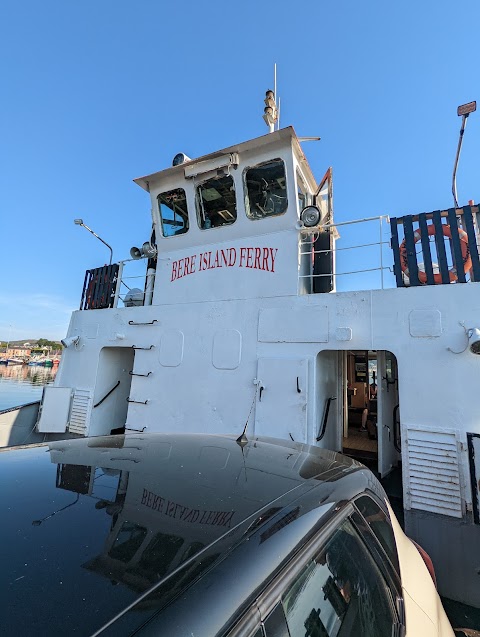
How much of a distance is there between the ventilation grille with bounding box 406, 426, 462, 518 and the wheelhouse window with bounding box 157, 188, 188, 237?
562 centimetres

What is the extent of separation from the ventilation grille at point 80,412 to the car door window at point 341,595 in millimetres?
6714

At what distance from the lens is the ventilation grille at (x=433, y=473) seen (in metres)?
3.94

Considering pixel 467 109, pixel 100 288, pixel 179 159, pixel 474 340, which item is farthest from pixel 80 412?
pixel 467 109

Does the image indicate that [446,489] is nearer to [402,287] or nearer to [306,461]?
[402,287]

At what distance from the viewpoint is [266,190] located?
6.32 meters

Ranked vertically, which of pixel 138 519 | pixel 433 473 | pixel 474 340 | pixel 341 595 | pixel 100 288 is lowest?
pixel 433 473

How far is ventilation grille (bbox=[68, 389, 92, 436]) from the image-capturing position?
7.02 meters

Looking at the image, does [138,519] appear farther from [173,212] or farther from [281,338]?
[173,212]

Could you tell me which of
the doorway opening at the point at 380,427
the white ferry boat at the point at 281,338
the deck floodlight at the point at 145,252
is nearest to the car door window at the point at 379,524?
the white ferry boat at the point at 281,338

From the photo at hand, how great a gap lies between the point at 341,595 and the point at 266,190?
6.12 meters

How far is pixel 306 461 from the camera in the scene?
1.99 m

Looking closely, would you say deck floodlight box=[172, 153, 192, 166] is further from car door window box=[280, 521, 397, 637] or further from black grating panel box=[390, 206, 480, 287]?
car door window box=[280, 521, 397, 637]

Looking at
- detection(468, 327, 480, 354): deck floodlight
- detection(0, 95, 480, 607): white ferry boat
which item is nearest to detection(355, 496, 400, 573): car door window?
detection(0, 95, 480, 607): white ferry boat

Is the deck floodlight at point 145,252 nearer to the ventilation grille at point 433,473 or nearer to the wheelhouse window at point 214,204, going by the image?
the wheelhouse window at point 214,204
